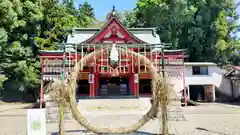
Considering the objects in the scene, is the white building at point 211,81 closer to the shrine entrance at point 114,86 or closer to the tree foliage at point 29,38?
the shrine entrance at point 114,86

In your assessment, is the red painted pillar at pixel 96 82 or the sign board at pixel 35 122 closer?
the sign board at pixel 35 122

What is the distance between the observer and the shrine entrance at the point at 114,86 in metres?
21.1

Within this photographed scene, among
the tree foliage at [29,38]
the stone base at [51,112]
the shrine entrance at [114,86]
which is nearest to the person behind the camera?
the stone base at [51,112]

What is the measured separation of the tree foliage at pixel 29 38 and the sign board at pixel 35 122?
16887 millimetres

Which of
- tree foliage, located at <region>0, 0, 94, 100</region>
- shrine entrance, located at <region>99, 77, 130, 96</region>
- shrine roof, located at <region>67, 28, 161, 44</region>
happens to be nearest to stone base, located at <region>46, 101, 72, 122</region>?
shrine entrance, located at <region>99, 77, 130, 96</region>

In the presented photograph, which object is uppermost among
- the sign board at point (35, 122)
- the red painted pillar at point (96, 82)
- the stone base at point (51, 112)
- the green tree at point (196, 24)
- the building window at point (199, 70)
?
the green tree at point (196, 24)

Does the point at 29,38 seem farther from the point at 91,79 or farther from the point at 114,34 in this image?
the point at 114,34

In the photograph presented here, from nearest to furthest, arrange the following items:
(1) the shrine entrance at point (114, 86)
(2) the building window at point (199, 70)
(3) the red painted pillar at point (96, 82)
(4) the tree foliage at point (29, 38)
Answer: (3) the red painted pillar at point (96, 82)
(1) the shrine entrance at point (114, 86)
(2) the building window at point (199, 70)
(4) the tree foliage at point (29, 38)

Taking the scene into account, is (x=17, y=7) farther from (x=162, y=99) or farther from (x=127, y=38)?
(x=162, y=99)

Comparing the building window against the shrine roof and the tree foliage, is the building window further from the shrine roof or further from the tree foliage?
the tree foliage

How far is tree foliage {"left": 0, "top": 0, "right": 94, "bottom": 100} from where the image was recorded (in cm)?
2298

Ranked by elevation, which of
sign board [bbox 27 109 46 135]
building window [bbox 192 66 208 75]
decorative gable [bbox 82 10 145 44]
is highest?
decorative gable [bbox 82 10 145 44]

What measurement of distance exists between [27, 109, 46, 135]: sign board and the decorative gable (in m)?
12.8

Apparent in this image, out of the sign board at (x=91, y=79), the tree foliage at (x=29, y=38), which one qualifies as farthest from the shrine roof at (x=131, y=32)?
the sign board at (x=91, y=79)
